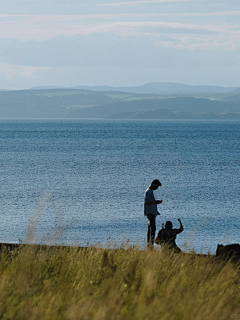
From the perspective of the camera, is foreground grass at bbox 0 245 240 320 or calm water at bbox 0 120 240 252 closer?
foreground grass at bbox 0 245 240 320

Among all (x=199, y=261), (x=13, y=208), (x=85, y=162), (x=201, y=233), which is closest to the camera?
(x=199, y=261)

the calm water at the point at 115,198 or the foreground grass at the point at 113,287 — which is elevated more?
the foreground grass at the point at 113,287

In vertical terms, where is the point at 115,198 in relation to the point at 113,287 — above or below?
below

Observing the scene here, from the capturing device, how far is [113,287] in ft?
19.5

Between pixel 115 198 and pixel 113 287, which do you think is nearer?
pixel 113 287

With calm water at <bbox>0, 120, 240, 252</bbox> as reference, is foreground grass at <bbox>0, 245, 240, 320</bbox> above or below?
above

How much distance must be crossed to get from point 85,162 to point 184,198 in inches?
1323

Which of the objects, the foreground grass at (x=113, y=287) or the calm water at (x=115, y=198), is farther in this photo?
the calm water at (x=115, y=198)

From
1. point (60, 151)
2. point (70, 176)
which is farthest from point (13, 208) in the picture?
point (60, 151)

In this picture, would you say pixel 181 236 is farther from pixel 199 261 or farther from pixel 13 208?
pixel 199 261

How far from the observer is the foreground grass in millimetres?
5156

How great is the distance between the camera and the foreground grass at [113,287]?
5.16 meters

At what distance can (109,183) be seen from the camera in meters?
47.2

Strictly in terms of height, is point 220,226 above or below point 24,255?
below
